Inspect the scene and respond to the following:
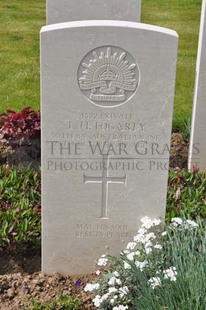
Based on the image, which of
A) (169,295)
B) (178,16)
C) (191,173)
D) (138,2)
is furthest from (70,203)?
(178,16)

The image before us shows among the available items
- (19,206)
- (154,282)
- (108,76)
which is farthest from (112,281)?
(19,206)

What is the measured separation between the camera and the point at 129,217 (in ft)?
12.5

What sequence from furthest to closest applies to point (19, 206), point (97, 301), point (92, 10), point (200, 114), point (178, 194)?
point (92, 10), point (200, 114), point (178, 194), point (19, 206), point (97, 301)

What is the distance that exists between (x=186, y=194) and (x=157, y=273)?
160 cm

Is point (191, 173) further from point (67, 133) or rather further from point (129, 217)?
point (67, 133)

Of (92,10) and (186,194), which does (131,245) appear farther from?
(92,10)

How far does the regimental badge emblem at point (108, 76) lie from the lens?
11.1ft

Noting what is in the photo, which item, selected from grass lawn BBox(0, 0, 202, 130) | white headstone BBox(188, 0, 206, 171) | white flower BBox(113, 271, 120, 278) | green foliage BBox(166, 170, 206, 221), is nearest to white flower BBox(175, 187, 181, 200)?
green foliage BBox(166, 170, 206, 221)

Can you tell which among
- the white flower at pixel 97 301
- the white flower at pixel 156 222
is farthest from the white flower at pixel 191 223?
the white flower at pixel 97 301

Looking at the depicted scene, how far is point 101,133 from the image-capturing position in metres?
3.57

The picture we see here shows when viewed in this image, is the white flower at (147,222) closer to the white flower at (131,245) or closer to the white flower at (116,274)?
the white flower at (131,245)

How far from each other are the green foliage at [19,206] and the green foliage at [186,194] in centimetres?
99

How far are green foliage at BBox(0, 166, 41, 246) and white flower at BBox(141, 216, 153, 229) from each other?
85 cm

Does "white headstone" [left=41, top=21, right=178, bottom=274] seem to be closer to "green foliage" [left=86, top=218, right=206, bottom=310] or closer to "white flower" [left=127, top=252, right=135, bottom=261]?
"green foliage" [left=86, top=218, right=206, bottom=310]
